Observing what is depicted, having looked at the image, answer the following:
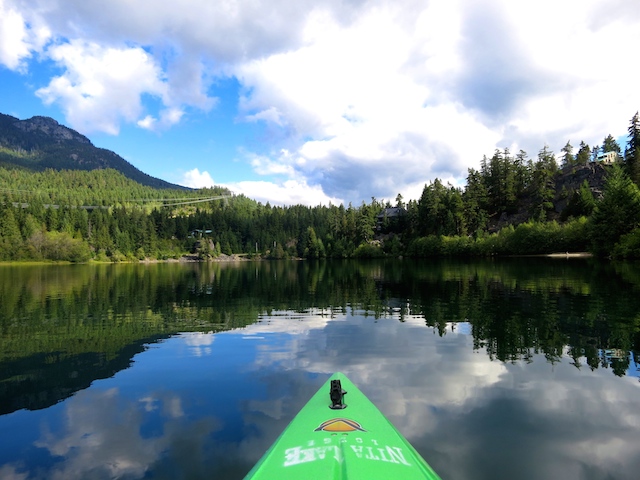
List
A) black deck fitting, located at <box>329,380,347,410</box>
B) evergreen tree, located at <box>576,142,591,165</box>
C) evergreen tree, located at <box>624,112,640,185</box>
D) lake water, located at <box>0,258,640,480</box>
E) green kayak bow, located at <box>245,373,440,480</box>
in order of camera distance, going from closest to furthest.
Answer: green kayak bow, located at <box>245,373,440,480</box> < lake water, located at <box>0,258,640,480</box> < black deck fitting, located at <box>329,380,347,410</box> < evergreen tree, located at <box>624,112,640,185</box> < evergreen tree, located at <box>576,142,591,165</box>

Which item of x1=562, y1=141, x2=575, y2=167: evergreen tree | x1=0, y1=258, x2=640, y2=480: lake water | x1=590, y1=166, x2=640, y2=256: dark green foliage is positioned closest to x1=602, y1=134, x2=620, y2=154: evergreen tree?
x1=562, y1=141, x2=575, y2=167: evergreen tree

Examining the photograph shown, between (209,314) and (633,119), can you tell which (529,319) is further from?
(633,119)

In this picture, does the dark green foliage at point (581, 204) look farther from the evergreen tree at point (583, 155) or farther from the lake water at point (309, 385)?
the lake water at point (309, 385)

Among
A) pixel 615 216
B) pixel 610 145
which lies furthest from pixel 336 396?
pixel 610 145

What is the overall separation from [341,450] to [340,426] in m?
1.36

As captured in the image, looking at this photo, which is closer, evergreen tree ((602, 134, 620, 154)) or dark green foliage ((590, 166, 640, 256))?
dark green foliage ((590, 166, 640, 256))

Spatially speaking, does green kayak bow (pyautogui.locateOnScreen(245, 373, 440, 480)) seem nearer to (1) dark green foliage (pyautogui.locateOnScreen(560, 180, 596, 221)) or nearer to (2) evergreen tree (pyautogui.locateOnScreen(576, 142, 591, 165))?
(1) dark green foliage (pyautogui.locateOnScreen(560, 180, 596, 221))

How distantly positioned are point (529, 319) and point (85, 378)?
26.4 meters

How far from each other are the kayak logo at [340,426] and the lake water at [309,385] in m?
2.21

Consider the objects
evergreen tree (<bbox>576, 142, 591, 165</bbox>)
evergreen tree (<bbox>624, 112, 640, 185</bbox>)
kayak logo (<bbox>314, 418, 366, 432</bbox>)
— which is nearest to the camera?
kayak logo (<bbox>314, 418, 366, 432</bbox>)

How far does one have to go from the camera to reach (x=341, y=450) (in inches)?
301

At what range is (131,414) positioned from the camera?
1267cm

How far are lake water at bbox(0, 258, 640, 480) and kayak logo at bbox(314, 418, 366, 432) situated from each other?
7.24 ft

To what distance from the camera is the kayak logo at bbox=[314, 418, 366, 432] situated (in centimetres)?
885
